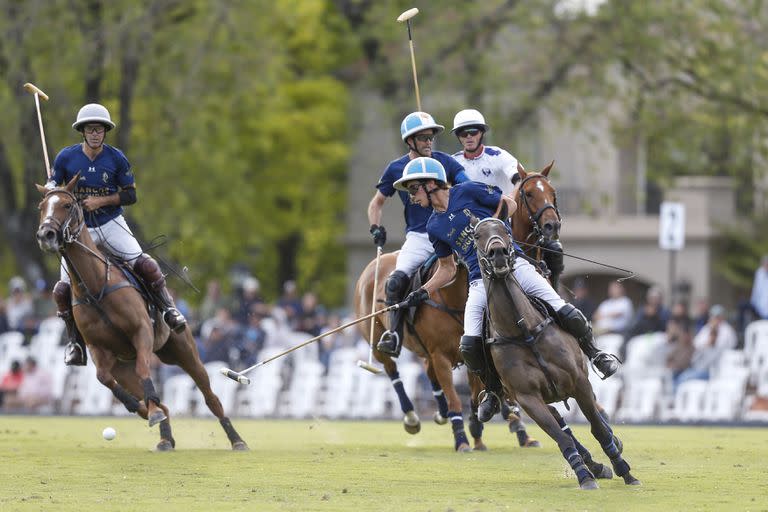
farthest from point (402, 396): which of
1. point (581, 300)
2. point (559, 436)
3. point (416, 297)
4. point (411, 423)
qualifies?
→ point (581, 300)

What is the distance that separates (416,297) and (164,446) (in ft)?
9.42

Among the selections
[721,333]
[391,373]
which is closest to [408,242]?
[391,373]

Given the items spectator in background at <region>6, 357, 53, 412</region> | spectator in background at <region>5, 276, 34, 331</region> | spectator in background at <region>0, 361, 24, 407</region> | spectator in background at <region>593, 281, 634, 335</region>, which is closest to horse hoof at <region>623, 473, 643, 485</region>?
spectator in background at <region>593, 281, 634, 335</region>

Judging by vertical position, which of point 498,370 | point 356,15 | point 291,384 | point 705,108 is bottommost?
point 291,384

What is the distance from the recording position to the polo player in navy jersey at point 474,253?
1196cm

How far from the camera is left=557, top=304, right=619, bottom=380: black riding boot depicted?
11797 millimetres

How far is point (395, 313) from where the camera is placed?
15.8m

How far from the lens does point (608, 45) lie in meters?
31.2

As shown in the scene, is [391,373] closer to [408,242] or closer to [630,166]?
[408,242]

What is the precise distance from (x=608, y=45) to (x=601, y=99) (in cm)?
200

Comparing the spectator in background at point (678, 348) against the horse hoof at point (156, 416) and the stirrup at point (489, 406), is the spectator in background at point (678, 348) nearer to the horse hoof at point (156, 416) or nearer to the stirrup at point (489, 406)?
the horse hoof at point (156, 416)

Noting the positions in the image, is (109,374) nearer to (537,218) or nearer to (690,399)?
(537,218)

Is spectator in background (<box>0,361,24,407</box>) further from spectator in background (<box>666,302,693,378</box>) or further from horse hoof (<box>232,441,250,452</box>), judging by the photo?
horse hoof (<box>232,441,250,452</box>)

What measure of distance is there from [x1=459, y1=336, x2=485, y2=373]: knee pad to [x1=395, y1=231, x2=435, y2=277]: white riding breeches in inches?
127
